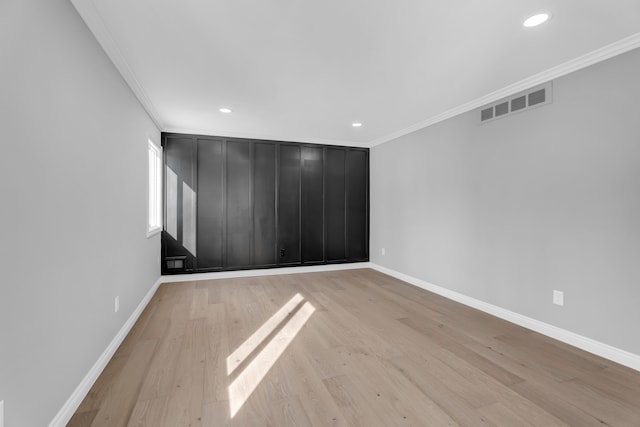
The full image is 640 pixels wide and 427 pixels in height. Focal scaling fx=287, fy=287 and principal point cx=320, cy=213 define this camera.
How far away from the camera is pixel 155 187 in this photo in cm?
437

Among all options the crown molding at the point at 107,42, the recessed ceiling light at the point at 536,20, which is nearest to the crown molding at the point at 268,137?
the crown molding at the point at 107,42

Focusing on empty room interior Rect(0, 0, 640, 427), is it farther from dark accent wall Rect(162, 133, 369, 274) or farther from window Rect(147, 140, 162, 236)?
dark accent wall Rect(162, 133, 369, 274)

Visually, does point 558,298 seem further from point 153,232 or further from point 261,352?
point 153,232

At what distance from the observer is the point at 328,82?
2.94m

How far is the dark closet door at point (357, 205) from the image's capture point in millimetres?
5711

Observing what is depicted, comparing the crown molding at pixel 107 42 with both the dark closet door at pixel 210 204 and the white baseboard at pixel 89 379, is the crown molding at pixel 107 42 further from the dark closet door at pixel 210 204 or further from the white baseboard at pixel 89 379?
the white baseboard at pixel 89 379

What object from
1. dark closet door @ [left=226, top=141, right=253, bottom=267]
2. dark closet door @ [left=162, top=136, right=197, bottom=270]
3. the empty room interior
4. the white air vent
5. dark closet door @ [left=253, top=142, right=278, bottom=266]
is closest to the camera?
the empty room interior

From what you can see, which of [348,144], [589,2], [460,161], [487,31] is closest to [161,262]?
[348,144]

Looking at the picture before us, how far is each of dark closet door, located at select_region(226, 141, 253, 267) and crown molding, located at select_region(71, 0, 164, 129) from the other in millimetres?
1759

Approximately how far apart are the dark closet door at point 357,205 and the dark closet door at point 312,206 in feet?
1.94

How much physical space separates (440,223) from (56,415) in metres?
4.09

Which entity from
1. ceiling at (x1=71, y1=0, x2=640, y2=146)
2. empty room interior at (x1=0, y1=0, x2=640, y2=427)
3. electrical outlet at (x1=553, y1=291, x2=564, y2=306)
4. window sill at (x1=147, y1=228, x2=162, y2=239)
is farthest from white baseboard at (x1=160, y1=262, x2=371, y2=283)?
electrical outlet at (x1=553, y1=291, x2=564, y2=306)

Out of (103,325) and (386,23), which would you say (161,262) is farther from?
(386,23)

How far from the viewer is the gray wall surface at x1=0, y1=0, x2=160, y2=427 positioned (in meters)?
1.21
